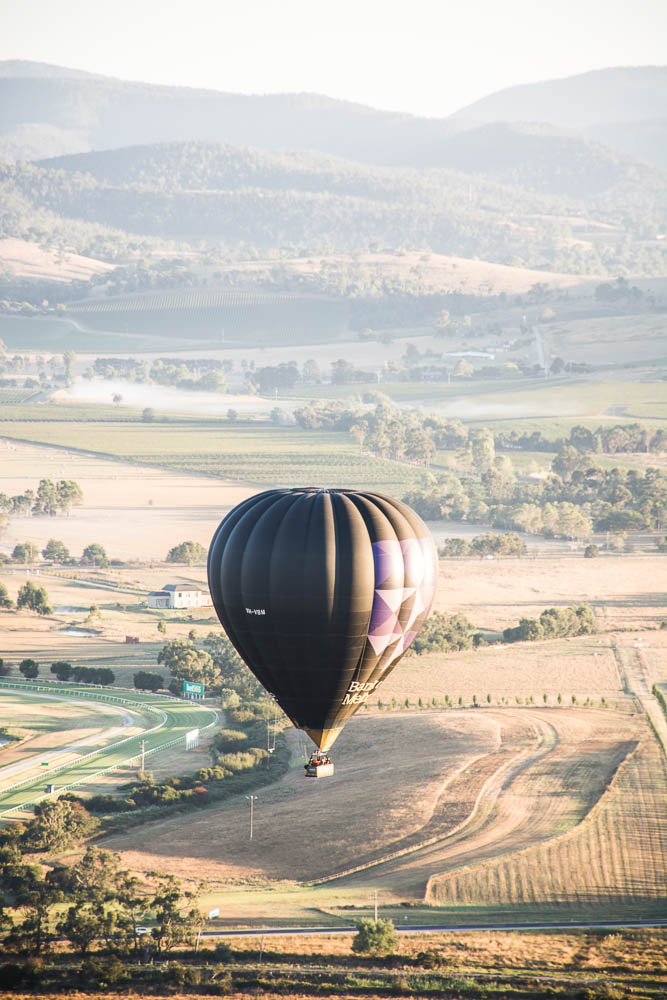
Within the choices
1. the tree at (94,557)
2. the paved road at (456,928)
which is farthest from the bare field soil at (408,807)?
the tree at (94,557)

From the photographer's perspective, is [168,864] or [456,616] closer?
[168,864]

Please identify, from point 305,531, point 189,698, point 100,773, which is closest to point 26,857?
point 100,773

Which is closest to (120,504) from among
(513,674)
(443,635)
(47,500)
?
(47,500)

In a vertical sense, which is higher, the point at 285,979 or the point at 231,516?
the point at 231,516

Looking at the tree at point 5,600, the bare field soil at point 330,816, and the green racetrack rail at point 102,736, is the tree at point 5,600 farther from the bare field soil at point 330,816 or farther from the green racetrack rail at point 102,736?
the bare field soil at point 330,816

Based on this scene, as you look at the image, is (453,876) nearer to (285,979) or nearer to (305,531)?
(285,979)

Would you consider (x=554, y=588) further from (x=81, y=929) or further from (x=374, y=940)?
(x=81, y=929)

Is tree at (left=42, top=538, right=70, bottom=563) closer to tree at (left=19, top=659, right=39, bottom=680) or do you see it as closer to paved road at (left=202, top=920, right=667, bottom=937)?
tree at (left=19, top=659, right=39, bottom=680)

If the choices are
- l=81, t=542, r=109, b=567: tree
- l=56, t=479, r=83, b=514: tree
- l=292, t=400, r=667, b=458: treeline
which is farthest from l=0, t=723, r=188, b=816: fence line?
l=292, t=400, r=667, b=458: treeline
